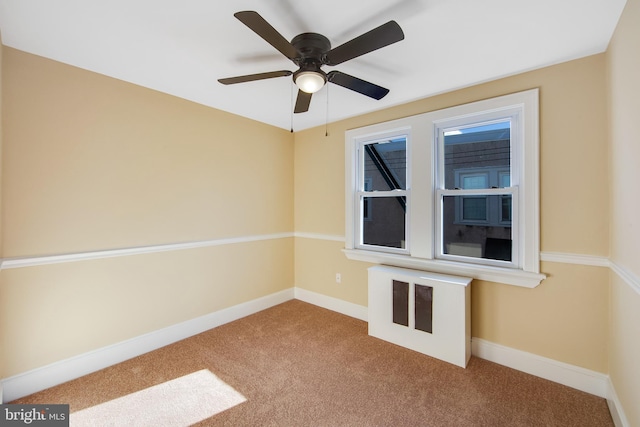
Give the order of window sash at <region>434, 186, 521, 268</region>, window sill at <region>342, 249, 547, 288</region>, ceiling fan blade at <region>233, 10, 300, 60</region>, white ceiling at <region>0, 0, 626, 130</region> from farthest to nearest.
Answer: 1. window sash at <region>434, 186, 521, 268</region>
2. window sill at <region>342, 249, 547, 288</region>
3. white ceiling at <region>0, 0, 626, 130</region>
4. ceiling fan blade at <region>233, 10, 300, 60</region>

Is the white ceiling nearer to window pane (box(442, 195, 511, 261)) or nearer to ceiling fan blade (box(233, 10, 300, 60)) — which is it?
ceiling fan blade (box(233, 10, 300, 60))

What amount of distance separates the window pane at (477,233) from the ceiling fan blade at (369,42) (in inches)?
69.0

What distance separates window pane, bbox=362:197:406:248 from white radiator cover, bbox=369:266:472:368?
0.44m

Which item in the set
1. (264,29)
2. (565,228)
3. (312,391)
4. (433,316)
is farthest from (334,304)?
(264,29)

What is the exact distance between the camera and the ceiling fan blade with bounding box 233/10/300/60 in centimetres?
123

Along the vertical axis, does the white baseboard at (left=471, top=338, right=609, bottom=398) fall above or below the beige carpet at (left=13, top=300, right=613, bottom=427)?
above

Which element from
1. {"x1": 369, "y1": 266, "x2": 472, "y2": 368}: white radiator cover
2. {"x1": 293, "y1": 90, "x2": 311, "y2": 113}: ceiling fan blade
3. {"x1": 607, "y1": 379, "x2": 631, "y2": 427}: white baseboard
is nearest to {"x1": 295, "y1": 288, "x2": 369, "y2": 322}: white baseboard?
{"x1": 369, "y1": 266, "x2": 472, "y2": 368}: white radiator cover

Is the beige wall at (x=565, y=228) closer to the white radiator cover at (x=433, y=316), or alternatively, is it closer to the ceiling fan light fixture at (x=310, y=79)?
the white radiator cover at (x=433, y=316)

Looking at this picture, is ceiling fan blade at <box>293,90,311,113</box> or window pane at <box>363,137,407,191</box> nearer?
ceiling fan blade at <box>293,90,311,113</box>

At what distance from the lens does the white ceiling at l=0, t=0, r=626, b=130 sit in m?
1.48

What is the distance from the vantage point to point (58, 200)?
2.04 meters

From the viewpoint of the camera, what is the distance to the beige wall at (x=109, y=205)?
191cm

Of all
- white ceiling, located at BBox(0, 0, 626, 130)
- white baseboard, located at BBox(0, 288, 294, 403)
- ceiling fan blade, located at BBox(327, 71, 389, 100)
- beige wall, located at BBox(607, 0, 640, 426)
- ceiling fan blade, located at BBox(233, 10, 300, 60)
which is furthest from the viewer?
white baseboard, located at BBox(0, 288, 294, 403)

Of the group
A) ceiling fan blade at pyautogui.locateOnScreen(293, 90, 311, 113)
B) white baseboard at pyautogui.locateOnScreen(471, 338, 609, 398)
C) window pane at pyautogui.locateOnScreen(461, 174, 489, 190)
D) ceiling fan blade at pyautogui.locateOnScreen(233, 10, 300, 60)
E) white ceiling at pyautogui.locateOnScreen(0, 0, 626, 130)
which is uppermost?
white ceiling at pyautogui.locateOnScreen(0, 0, 626, 130)
